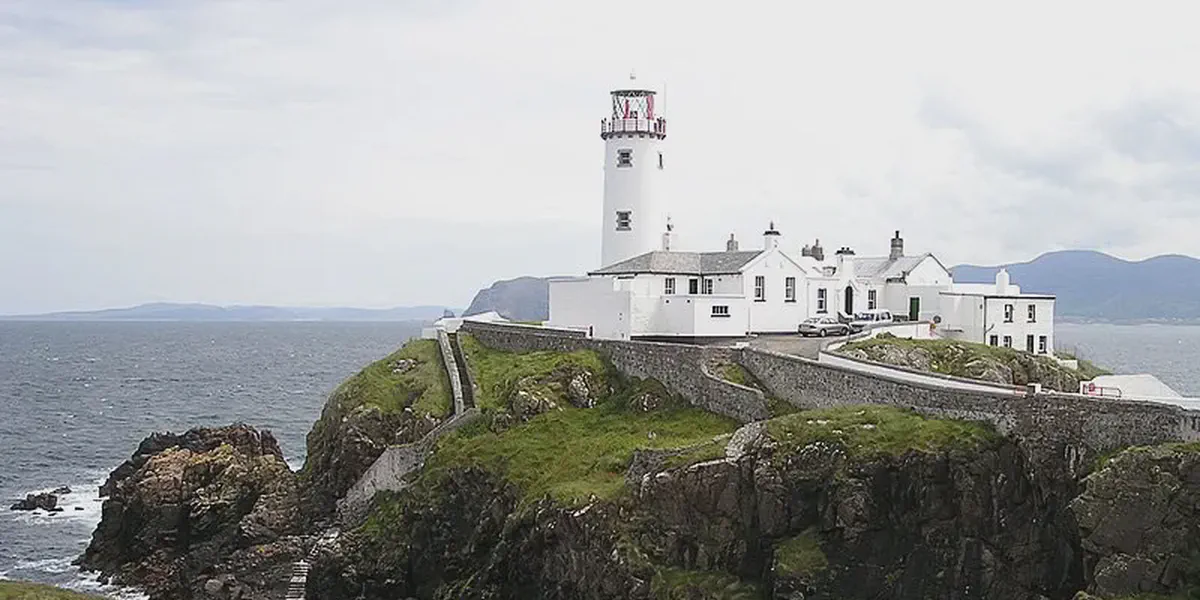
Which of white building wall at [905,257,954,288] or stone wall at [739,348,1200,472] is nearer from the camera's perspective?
stone wall at [739,348,1200,472]

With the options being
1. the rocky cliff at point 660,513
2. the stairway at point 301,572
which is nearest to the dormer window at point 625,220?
the rocky cliff at point 660,513

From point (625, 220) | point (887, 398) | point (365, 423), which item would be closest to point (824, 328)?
point (625, 220)

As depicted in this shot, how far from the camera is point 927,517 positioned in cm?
3503

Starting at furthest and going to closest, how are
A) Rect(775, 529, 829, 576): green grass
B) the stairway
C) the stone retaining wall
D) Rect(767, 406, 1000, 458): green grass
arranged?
1. the stairway
2. Rect(767, 406, 1000, 458): green grass
3. Rect(775, 529, 829, 576): green grass
4. the stone retaining wall

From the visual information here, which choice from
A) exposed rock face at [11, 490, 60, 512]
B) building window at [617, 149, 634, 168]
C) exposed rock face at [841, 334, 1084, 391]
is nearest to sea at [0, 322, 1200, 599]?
exposed rock face at [11, 490, 60, 512]

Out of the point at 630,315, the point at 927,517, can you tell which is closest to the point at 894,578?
the point at 927,517

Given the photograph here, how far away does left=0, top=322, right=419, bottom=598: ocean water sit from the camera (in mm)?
59906

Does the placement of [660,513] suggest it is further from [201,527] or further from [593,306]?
[201,527]

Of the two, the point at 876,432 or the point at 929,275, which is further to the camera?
the point at 929,275

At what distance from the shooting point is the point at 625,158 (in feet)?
216

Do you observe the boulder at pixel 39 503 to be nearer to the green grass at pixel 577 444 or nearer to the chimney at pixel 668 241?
the green grass at pixel 577 444

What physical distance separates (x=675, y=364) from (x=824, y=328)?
10859mm

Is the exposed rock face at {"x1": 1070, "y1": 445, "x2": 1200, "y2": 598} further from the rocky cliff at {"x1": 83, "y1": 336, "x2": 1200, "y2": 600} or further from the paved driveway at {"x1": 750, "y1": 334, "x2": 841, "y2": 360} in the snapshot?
the paved driveway at {"x1": 750, "y1": 334, "x2": 841, "y2": 360}

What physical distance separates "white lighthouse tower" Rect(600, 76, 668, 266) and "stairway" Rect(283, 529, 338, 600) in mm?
22787
